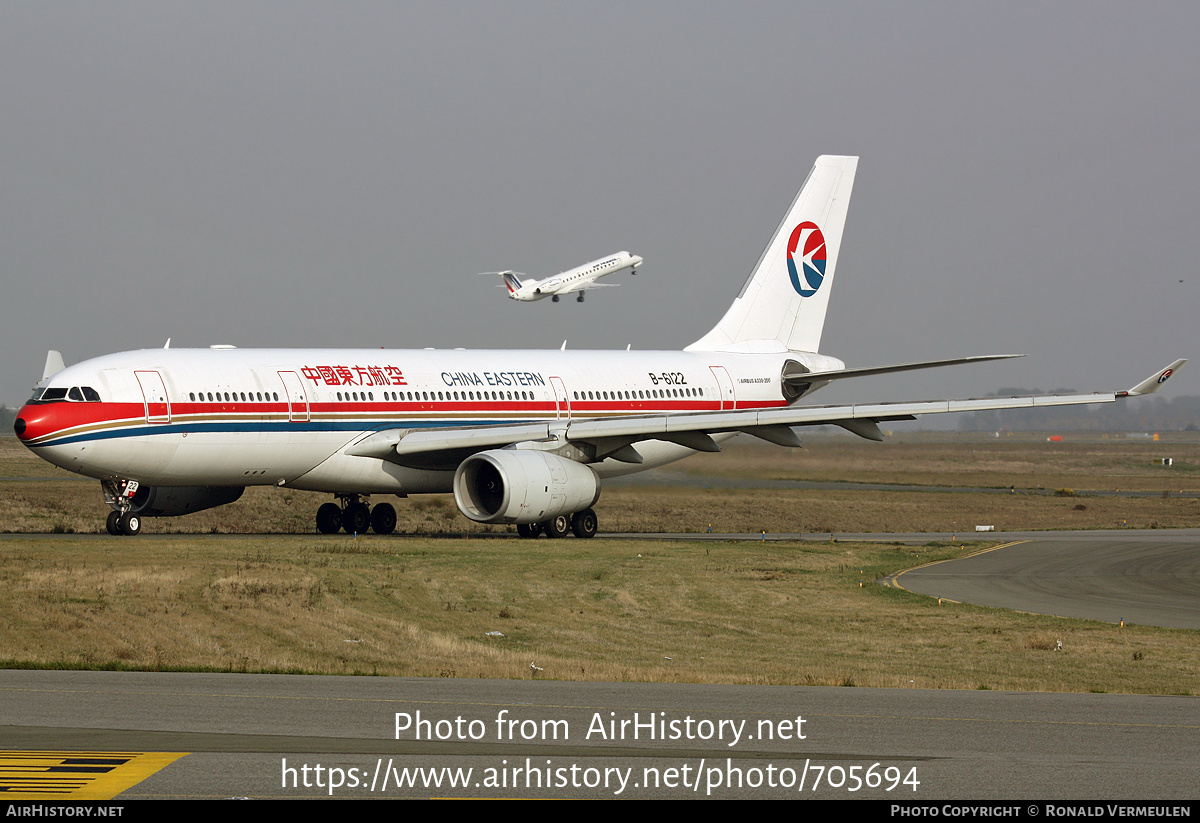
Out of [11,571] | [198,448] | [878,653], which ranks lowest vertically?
[878,653]

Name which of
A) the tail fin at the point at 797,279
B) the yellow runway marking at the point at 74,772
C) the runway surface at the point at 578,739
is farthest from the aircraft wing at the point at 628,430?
the yellow runway marking at the point at 74,772

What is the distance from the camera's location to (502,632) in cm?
2369

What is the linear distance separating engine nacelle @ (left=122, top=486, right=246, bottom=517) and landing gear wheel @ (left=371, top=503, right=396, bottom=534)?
403 cm

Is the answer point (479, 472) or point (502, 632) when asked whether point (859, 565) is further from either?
point (502, 632)

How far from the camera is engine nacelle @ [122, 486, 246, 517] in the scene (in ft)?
114

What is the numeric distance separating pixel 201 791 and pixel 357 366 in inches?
1009

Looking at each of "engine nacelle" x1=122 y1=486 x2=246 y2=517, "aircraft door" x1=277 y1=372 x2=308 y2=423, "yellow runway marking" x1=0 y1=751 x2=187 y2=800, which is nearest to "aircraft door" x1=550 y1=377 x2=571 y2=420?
"aircraft door" x1=277 y1=372 x2=308 y2=423

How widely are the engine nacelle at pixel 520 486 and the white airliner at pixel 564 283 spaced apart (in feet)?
233

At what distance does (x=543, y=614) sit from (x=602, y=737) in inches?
523

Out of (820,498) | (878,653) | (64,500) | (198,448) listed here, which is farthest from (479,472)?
(820,498)

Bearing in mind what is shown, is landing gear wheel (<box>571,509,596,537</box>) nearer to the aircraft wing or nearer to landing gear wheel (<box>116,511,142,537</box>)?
the aircraft wing

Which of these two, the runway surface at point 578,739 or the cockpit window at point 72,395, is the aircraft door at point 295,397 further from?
the runway surface at point 578,739

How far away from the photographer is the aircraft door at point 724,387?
139ft

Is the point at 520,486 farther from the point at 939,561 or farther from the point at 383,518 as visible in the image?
the point at 939,561
